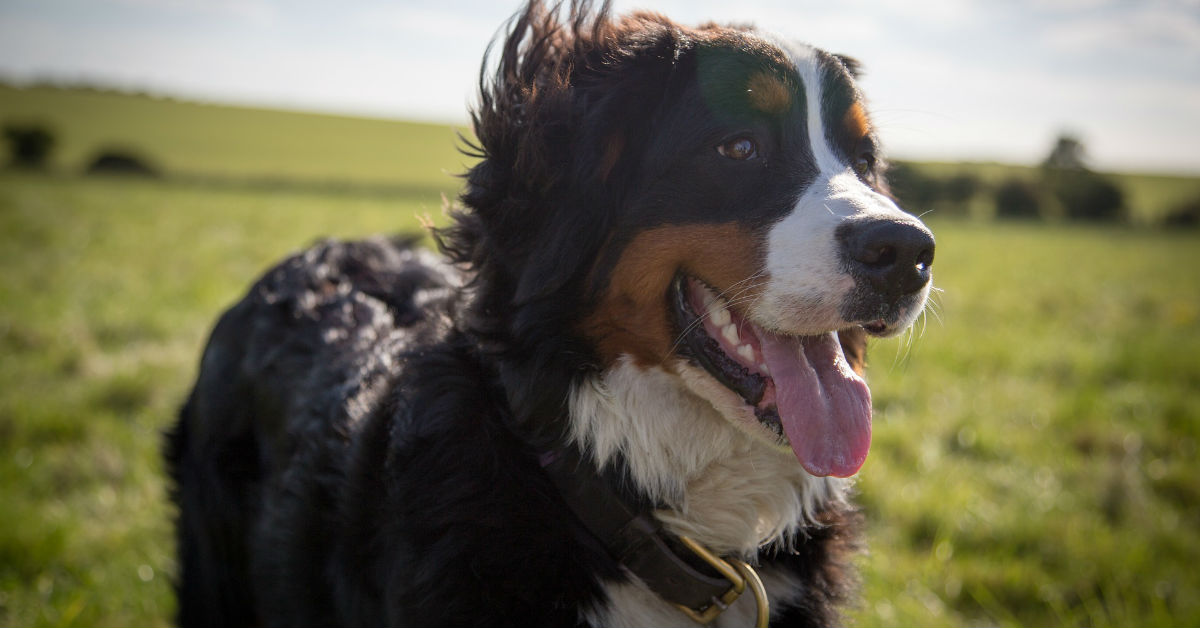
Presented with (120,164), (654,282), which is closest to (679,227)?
(654,282)

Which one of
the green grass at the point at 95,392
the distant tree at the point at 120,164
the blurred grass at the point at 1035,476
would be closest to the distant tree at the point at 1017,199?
the blurred grass at the point at 1035,476

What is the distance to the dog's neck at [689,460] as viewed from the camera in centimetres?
205

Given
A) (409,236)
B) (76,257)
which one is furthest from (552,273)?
(76,257)

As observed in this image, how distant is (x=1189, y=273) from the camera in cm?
1591

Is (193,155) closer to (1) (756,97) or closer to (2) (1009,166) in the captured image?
(2) (1009,166)

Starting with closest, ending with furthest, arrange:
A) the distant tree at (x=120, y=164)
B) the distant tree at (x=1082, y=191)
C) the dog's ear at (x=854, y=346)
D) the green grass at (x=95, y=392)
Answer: the dog's ear at (x=854, y=346)
the green grass at (x=95, y=392)
the distant tree at (x=1082, y=191)
the distant tree at (x=120, y=164)

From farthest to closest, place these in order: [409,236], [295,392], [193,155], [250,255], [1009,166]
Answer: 1. [193,155]
2. [1009,166]
3. [250,255]
4. [409,236]
5. [295,392]

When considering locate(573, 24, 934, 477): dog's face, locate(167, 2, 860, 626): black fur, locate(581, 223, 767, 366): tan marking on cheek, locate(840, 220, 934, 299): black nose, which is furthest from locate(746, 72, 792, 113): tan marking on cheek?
locate(840, 220, 934, 299): black nose

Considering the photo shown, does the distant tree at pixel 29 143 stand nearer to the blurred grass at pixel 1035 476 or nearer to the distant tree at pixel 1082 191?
the blurred grass at pixel 1035 476

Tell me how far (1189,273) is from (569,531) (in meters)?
18.5

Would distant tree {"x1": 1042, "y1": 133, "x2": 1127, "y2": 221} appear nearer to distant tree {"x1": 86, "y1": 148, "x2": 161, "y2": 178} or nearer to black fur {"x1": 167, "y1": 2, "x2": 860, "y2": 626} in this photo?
black fur {"x1": 167, "y1": 2, "x2": 860, "y2": 626}

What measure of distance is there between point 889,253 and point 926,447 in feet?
11.4

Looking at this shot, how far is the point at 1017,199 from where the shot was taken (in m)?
30.3

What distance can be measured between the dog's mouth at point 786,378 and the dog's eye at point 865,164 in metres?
0.62
